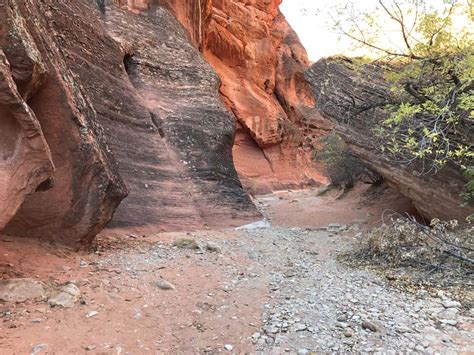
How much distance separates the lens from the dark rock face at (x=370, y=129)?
28.1ft

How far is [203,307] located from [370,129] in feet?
25.3

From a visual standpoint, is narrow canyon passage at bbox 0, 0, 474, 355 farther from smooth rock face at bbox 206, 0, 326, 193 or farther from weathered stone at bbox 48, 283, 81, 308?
smooth rock face at bbox 206, 0, 326, 193

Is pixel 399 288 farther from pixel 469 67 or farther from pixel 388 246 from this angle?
pixel 469 67

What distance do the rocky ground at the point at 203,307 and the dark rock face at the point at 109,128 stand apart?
80 centimetres

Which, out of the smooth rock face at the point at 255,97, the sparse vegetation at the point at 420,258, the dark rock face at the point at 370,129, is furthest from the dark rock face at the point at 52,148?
the smooth rock face at the point at 255,97

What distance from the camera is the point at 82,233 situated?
5457 mm

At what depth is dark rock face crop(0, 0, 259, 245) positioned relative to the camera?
426 centimetres

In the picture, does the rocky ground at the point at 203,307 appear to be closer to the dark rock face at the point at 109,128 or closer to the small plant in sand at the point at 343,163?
the dark rock face at the point at 109,128

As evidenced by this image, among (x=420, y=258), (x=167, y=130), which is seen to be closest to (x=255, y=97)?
(x=167, y=130)

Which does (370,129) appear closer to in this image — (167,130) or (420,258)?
(420,258)

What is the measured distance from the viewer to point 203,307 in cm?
416

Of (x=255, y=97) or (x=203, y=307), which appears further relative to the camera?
(x=255, y=97)

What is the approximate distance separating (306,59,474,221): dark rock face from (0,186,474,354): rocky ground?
4.09m

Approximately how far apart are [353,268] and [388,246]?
30.6 inches
